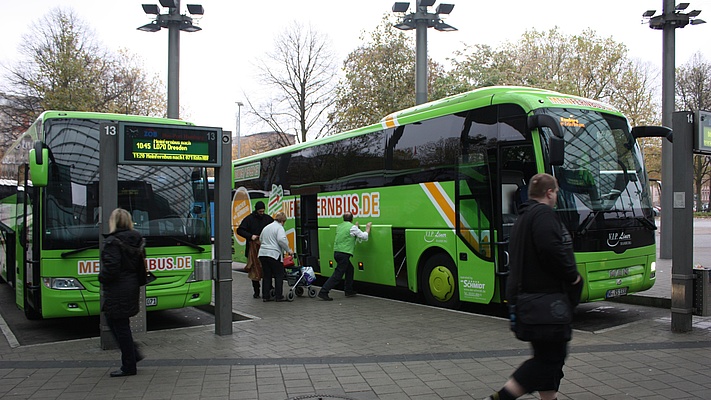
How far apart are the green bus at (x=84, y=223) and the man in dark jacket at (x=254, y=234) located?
279 cm

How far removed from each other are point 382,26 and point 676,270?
860 inches

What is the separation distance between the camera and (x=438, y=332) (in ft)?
26.8

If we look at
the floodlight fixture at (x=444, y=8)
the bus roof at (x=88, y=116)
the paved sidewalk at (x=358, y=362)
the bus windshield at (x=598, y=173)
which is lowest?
the paved sidewalk at (x=358, y=362)

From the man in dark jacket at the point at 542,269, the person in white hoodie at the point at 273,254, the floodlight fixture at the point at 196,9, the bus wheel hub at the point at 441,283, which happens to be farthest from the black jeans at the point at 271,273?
the man in dark jacket at the point at 542,269

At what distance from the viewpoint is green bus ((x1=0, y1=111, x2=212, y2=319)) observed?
26.2 ft

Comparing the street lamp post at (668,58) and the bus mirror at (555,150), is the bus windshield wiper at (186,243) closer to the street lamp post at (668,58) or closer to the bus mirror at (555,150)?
the bus mirror at (555,150)

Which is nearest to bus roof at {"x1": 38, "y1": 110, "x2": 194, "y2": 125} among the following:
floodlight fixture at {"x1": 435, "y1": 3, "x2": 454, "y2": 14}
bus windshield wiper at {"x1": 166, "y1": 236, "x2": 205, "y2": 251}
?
bus windshield wiper at {"x1": 166, "y1": 236, "x2": 205, "y2": 251}

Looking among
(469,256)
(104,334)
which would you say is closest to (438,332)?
(469,256)

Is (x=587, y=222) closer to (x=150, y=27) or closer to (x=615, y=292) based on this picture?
(x=615, y=292)

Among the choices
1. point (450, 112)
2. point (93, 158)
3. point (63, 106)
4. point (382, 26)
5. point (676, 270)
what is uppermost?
point (382, 26)

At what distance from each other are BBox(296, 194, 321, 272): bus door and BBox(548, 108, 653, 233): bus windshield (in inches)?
265

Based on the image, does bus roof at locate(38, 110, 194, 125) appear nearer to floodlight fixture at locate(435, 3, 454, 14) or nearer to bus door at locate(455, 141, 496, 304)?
bus door at locate(455, 141, 496, 304)

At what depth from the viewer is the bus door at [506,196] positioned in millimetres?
8680

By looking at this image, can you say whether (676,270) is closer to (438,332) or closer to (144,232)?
(438,332)
